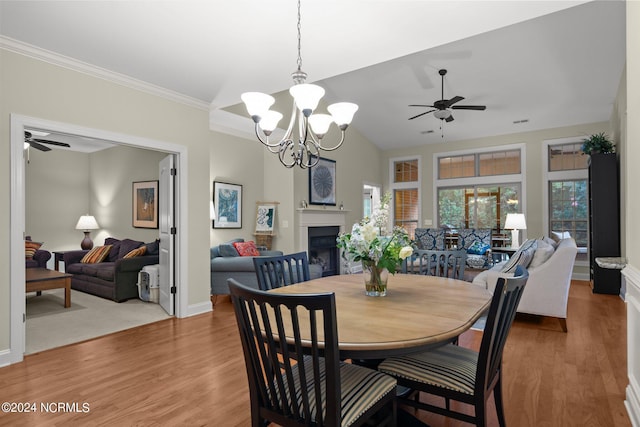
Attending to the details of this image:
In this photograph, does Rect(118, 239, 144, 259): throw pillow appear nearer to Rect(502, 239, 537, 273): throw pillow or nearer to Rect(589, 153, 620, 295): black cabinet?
Rect(502, 239, 537, 273): throw pillow

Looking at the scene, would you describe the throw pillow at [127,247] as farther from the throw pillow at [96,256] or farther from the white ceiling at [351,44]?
the white ceiling at [351,44]

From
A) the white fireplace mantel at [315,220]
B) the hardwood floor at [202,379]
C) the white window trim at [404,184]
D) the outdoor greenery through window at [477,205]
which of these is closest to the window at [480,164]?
the outdoor greenery through window at [477,205]

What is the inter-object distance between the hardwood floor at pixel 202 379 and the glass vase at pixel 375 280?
0.79 m

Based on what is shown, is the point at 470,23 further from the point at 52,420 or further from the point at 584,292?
the point at 584,292

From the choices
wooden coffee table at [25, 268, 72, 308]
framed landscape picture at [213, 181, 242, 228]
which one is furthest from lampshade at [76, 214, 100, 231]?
framed landscape picture at [213, 181, 242, 228]

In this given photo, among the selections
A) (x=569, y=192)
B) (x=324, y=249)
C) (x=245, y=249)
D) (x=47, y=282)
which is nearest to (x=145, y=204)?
(x=47, y=282)

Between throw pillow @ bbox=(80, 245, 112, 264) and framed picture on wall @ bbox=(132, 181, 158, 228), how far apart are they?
2.40 ft

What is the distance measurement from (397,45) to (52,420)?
11.3ft

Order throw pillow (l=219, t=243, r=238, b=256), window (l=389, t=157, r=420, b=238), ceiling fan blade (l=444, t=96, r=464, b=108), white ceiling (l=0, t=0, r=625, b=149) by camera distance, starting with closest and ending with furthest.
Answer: white ceiling (l=0, t=0, r=625, b=149), ceiling fan blade (l=444, t=96, r=464, b=108), throw pillow (l=219, t=243, r=238, b=256), window (l=389, t=157, r=420, b=238)

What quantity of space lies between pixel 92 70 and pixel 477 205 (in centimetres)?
706

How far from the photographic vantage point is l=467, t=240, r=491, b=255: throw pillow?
6.84 metres

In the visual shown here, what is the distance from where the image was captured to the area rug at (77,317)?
3.40 metres

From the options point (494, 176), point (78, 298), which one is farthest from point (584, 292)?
point (78, 298)

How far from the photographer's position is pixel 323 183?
6.95 m
